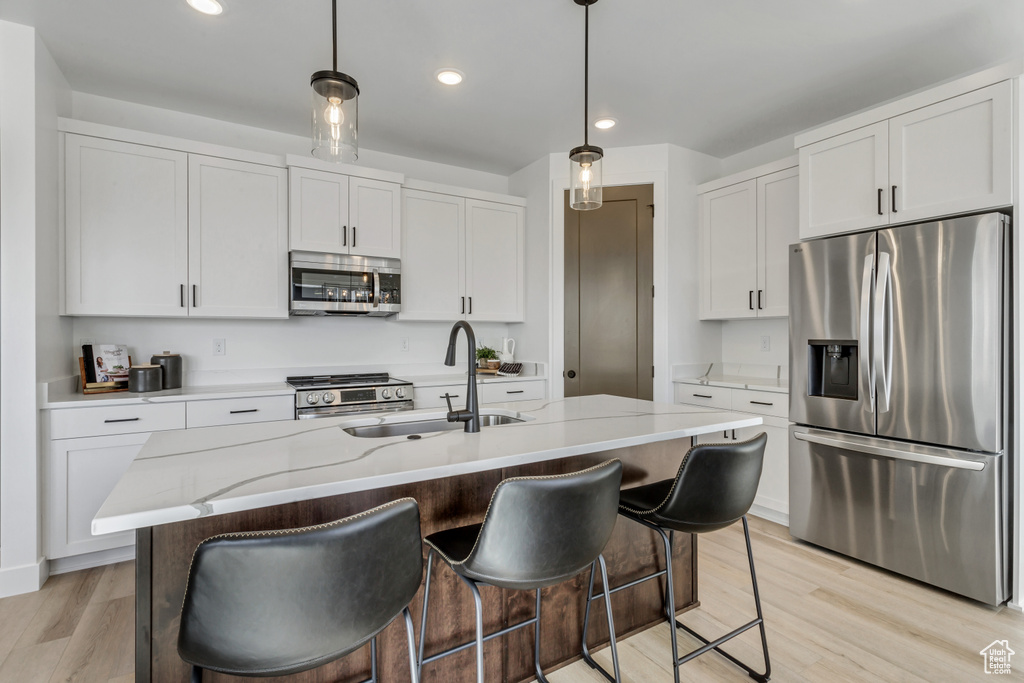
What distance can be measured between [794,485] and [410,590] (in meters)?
2.63

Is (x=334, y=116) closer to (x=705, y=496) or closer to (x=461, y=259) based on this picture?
(x=705, y=496)

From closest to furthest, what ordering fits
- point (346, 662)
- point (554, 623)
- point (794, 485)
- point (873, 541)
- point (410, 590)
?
point (410, 590) < point (346, 662) < point (554, 623) < point (873, 541) < point (794, 485)

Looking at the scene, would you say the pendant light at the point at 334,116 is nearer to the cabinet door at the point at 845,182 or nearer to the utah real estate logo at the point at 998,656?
the cabinet door at the point at 845,182

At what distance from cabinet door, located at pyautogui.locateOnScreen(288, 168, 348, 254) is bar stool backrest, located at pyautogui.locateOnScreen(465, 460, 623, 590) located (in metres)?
2.71

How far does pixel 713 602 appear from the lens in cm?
228

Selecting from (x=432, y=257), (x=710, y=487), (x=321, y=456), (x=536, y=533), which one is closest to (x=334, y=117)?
(x=321, y=456)

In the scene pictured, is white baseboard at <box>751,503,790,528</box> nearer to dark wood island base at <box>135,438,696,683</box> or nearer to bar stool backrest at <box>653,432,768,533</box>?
dark wood island base at <box>135,438,696,683</box>

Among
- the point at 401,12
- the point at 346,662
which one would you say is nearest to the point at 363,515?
the point at 346,662

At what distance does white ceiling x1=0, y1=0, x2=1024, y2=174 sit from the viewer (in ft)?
7.47

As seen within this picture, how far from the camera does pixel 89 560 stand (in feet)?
8.71

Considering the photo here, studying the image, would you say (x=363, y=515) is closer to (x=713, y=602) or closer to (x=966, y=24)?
(x=713, y=602)

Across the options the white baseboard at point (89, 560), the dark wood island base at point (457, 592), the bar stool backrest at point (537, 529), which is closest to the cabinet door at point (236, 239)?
the white baseboard at point (89, 560)

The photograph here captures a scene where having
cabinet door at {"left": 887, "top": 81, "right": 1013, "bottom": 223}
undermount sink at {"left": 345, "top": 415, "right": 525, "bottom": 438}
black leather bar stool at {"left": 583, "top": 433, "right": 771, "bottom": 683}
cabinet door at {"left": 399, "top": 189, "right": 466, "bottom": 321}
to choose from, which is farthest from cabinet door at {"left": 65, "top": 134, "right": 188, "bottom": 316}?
cabinet door at {"left": 887, "top": 81, "right": 1013, "bottom": 223}

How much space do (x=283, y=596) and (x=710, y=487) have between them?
4.08ft
